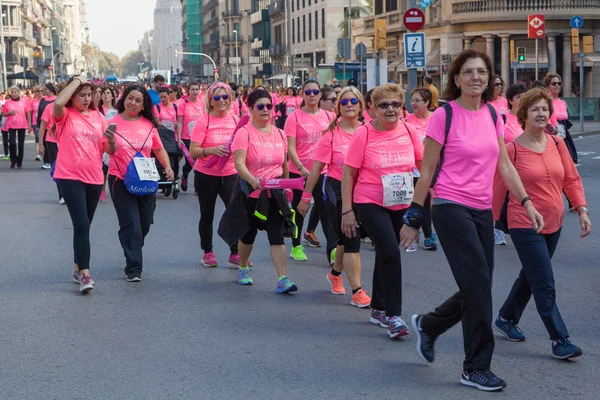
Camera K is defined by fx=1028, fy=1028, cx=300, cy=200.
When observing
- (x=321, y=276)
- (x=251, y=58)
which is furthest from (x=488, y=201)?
(x=251, y=58)

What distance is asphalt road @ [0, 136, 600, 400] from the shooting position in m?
5.64

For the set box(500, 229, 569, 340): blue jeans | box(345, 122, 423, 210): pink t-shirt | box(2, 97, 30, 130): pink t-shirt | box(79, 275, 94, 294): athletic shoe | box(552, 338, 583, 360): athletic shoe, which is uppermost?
box(2, 97, 30, 130): pink t-shirt

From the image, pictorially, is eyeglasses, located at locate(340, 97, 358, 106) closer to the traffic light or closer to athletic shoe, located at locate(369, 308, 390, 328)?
athletic shoe, located at locate(369, 308, 390, 328)

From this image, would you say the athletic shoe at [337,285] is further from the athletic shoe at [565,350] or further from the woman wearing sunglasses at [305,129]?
the athletic shoe at [565,350]

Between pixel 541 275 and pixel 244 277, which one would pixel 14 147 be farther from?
pixel 541 275

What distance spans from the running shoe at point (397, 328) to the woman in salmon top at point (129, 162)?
303 cm

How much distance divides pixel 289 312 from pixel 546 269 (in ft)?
7.22

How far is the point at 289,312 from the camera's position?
7.66 metres

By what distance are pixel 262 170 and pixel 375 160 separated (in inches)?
69.1

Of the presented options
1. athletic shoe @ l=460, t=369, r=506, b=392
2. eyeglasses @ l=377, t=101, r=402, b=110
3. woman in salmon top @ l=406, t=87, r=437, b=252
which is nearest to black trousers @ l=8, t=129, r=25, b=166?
woman in salmon top @ l=406, t=87, r=437, b=252

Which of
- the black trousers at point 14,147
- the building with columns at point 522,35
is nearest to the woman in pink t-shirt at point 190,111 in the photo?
the black trousers at point 14,147

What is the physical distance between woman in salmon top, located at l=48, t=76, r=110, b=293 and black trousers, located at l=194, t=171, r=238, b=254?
1.39 metres

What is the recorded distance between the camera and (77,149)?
27.8 feet

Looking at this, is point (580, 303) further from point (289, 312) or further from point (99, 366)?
point (99, 366)
